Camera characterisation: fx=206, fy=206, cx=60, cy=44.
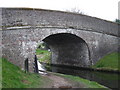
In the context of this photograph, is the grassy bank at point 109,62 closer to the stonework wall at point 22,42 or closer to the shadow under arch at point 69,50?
the shadow under arch at point 69,50

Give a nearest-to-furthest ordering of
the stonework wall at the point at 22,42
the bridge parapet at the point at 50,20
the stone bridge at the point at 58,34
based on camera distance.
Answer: the stonework wall at the point at 22,42 → the stone bridge at the point at 58,34 → the bridge parapet at the point at 50,20

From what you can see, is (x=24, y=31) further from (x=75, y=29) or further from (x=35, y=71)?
(x=75, y=29)

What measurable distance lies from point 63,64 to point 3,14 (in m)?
14.6

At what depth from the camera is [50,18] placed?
876 inches

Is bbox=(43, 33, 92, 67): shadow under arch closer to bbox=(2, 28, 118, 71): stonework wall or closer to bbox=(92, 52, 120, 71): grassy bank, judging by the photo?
bbox=(92, 52, 120, 71): grassy bank

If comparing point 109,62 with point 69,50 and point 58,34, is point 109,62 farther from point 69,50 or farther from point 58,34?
point 58,34

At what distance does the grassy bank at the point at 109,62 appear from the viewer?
24258mm

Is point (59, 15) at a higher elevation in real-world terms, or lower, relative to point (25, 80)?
higher

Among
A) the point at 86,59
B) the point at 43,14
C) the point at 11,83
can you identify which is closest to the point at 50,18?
the point at 43,14

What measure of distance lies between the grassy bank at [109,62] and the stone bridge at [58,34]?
657 millimetres

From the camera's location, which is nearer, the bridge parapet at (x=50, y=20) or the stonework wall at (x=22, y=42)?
the stonework wall at (x=22, y=42)

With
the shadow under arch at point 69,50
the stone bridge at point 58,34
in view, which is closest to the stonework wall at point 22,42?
A: the stone bridge at point 58,34

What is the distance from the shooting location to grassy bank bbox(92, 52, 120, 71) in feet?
79.6

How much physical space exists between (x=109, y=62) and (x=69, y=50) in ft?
21.0
